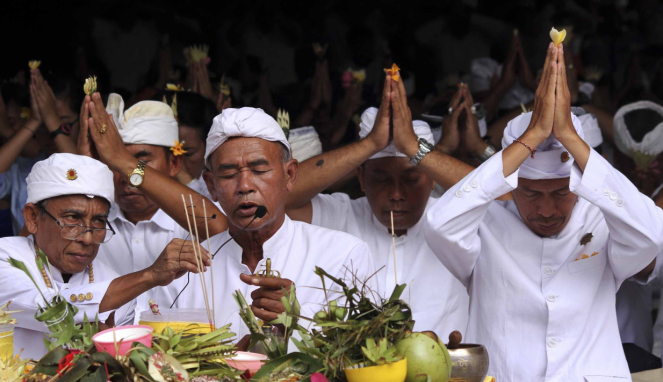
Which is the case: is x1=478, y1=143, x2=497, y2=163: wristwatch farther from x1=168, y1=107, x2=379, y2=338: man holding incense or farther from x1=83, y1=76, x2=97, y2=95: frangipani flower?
x1=83, y1=76, x2=97, y2=95: frangipani flower

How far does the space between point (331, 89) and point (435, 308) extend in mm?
4141

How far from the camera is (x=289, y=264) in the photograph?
3.23m

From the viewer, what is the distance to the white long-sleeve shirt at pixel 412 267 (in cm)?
358

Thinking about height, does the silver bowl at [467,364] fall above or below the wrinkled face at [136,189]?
below

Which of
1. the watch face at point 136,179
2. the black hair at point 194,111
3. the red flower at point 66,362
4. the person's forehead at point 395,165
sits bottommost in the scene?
the red flower at point 66,362

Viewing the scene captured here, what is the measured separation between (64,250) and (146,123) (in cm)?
113

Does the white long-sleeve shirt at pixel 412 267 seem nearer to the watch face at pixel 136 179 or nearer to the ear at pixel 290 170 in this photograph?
the ear at pixel 290 170

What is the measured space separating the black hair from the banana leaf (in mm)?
2781

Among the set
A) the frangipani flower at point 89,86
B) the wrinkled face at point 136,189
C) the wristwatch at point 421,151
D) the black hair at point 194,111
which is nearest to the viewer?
the frangipani flower at point 89,86

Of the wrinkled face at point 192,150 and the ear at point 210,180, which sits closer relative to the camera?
the ear at point 210,180

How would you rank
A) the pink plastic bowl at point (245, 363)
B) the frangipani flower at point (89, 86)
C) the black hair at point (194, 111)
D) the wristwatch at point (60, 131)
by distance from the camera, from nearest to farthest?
the pink plastic bowl at point (245, 363) < the frangipani flower at point (89, 86) < the wristwatch at point (60, 131) < the black hair at point (194, 111)

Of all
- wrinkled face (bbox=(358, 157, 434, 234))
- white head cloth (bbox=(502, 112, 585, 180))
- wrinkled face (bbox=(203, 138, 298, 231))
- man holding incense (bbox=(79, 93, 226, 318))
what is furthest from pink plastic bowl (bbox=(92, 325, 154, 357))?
wrinkled face (bbox=(358, 157, 434, 234))

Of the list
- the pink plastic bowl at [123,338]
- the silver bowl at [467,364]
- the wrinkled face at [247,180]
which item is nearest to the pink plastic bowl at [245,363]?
the pink plastic bowl at [123,338]

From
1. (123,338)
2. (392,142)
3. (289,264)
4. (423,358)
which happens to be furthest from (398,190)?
(123,338)
